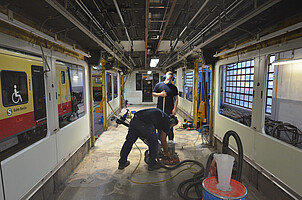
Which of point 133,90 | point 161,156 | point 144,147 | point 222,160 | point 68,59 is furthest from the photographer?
point 133,90

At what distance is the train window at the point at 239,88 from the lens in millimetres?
4387

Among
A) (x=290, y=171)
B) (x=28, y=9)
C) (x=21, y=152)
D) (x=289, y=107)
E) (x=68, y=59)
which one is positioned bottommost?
(x=290, y=171)

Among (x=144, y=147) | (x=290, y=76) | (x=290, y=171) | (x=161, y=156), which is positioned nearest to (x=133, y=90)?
(x=144, y=147)

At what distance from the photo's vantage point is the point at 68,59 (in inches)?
111

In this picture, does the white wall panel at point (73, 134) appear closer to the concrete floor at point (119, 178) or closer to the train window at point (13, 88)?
the concrete floor at point (119, 178)

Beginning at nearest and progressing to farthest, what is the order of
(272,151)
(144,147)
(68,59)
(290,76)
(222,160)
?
(222,160) < (272,151) < (68,59) < (290,76) < (144,147)

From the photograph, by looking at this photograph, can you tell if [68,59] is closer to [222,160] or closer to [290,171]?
[222,160]

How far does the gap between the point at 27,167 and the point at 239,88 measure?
500 centimetres

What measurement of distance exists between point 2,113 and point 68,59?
119 cm

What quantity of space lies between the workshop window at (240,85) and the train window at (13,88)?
426cm

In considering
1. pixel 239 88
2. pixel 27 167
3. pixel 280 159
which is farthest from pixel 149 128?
pixel 239 88

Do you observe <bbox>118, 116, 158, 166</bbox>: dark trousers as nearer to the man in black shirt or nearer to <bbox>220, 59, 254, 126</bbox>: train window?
the man in black shirt

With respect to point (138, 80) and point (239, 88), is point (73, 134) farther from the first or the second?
point (138, 80)

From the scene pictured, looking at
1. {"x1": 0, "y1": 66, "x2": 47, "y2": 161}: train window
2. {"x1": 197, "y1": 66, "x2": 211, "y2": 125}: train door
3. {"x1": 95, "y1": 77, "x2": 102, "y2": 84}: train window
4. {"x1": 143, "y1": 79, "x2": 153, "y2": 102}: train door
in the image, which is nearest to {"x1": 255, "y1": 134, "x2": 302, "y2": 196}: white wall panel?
{"x1": 197, "y1": 66, "x2": 211, "y2": 125}: train door
